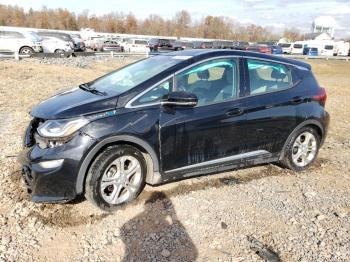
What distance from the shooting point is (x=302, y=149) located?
5.52 m

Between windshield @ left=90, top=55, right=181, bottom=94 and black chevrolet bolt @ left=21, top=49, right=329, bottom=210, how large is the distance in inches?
0.9

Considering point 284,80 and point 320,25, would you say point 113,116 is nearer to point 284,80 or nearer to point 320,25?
point 284,80

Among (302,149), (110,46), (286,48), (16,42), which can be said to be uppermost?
(16,42)

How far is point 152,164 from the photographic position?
4.21 metres

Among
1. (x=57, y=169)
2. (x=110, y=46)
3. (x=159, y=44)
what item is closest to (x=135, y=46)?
(x=159, y=44)

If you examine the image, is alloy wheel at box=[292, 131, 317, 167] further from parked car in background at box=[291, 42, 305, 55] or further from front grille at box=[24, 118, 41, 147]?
parked car in background at box=[291, 42, 305, 55]

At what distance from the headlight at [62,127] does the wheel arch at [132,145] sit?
27 centimetres

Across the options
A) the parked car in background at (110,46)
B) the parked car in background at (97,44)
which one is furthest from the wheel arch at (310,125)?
the parked car in background at (97,44)

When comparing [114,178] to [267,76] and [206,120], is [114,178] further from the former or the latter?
[267,76]

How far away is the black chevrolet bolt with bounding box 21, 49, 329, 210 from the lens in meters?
3.77

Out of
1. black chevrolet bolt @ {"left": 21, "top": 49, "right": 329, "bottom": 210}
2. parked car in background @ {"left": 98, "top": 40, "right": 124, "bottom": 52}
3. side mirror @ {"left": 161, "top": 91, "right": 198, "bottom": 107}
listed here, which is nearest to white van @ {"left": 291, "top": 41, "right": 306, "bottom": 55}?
parked car in background @ {"left": 98, "top": 40, "right": 124, "bottom": 52}

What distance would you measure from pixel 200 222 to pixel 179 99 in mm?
1342

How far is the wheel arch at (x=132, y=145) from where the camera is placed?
12.3 feet

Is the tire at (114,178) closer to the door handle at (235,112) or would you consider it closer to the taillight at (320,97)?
the door handle at (235,112)
